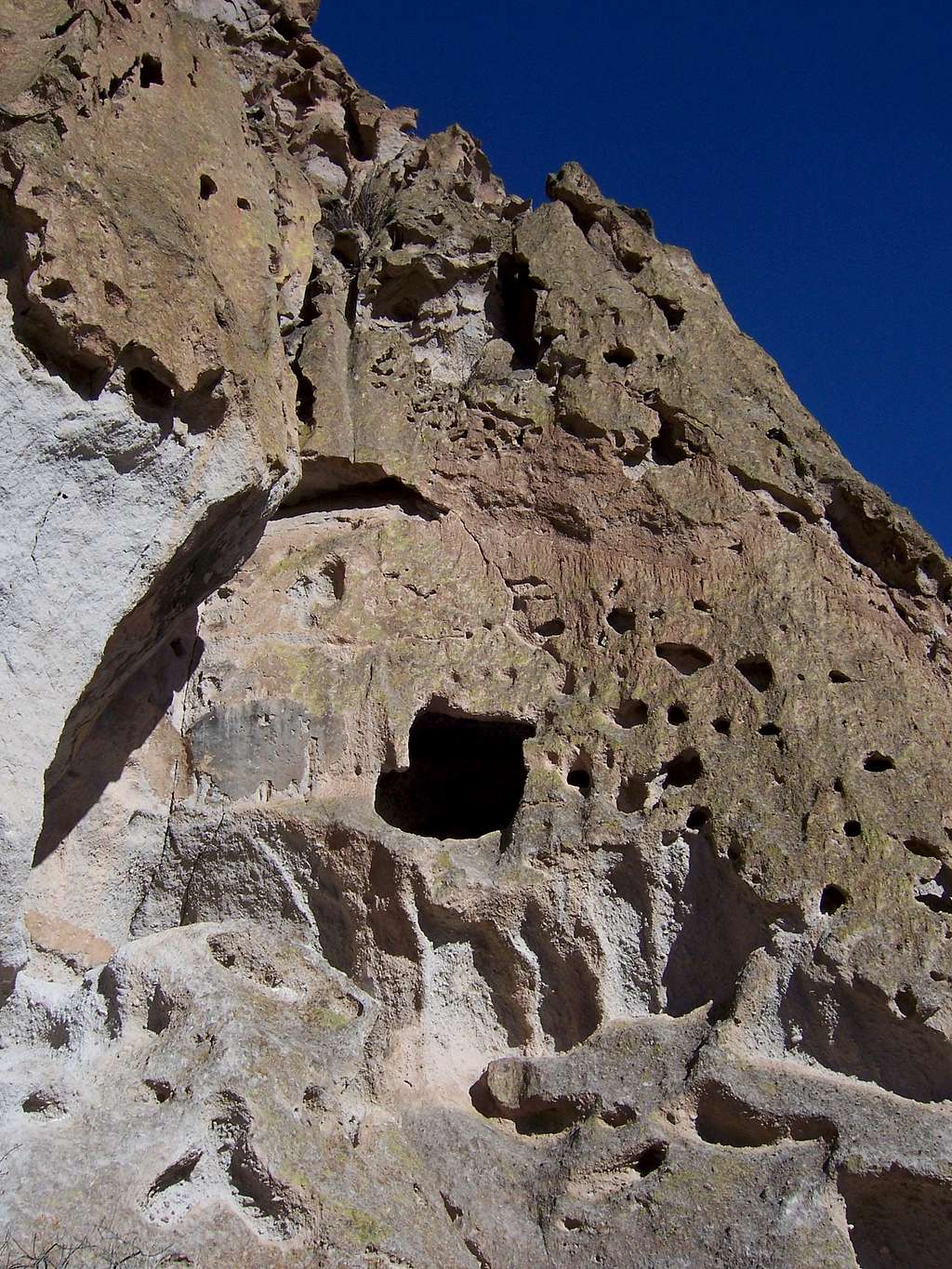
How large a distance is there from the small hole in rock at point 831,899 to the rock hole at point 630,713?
1.29 meters

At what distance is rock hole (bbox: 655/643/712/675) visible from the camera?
6652 mm

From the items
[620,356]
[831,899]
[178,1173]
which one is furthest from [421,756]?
[178,1173]

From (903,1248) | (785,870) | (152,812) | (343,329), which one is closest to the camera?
(903,1248)

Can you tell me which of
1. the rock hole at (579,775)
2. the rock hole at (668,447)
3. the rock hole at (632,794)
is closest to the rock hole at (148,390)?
the rock hole at (579,775)

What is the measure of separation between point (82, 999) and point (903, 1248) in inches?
133

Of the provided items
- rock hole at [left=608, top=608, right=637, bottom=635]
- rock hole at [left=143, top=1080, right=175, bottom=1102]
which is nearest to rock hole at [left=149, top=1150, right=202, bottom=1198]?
rock hole at [left=143, top=1080, right=175, bottom=1102]

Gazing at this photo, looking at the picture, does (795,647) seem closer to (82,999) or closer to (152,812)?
(152,812)

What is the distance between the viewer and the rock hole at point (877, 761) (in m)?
6.11

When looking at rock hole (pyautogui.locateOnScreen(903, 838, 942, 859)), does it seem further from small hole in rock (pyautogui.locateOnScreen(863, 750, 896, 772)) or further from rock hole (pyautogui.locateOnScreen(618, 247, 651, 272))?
rock hole (pyautogui.locateOnScreen(618, 247, 651, 272))

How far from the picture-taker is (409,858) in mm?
A: 6012

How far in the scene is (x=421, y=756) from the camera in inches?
309

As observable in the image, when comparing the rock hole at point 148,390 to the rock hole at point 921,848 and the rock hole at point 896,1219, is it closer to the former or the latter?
the rock hole at point 921,848

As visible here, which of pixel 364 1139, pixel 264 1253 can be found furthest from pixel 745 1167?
pixel 264 1253

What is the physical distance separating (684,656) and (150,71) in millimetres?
3918
